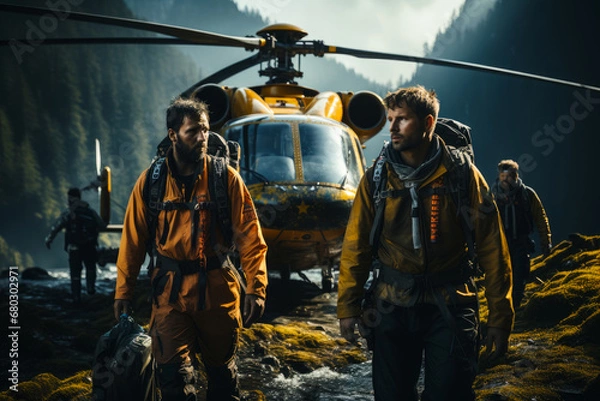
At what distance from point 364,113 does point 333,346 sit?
532cm

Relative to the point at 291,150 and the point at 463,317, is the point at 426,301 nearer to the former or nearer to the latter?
the point at 463,317

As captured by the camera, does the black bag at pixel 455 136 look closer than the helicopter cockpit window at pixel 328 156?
Yes

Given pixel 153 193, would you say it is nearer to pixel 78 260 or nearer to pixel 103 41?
pixel 103 41

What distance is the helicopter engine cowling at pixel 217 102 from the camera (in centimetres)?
961

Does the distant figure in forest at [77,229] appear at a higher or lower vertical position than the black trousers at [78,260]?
higher

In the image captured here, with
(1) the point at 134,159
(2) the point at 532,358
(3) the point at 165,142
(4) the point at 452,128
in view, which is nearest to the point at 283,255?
(3) the point at 165,142

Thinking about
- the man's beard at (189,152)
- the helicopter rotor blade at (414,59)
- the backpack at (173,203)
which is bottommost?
the backpack at (173,203)

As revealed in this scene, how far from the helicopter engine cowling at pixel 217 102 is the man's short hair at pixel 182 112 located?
6.18m

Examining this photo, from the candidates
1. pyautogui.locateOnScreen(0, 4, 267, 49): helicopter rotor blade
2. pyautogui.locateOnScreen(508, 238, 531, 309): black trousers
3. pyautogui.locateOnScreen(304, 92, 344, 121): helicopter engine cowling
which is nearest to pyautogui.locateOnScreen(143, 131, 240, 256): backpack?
Result: pyautogui.locateOnScreen(0, 4, 267, 49): helicopter rotor blade

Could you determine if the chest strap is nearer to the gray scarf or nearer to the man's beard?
the man's beard

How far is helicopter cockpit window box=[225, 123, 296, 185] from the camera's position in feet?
26.2

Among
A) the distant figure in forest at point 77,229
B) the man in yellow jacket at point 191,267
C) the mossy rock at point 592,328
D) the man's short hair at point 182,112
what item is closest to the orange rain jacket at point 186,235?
the man in yellow jacket at point 191,267

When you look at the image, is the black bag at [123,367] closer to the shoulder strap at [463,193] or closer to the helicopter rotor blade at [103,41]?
the shoulder strap at [463,193]

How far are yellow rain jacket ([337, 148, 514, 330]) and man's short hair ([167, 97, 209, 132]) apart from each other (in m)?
1.32
